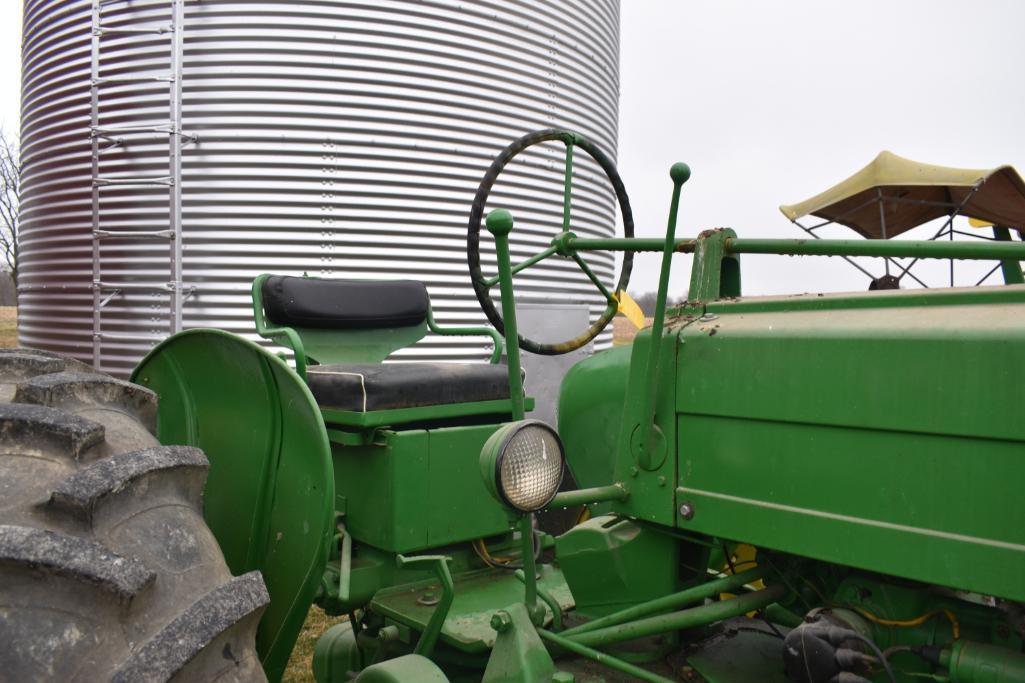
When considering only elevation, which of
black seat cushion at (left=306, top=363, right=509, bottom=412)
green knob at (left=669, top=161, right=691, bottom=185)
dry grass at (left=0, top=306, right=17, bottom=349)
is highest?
green knob at (left=669, top=161, right=691, bottom=185)

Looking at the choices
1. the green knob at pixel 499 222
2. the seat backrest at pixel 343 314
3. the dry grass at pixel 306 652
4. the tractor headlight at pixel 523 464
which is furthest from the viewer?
the dry grass at pixel 306 652

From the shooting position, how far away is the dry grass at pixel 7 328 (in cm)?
1555

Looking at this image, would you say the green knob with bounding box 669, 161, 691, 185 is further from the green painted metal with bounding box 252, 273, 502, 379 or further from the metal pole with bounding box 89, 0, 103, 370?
the metal pole with bounding box 89, 0, 103, 370

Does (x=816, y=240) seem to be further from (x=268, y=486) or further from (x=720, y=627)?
(x=268, y=486)

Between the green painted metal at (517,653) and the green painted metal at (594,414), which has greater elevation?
the green painted metal at (594,414)

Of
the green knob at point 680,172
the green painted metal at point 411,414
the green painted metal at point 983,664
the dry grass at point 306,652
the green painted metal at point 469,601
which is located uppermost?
the green knob at point 680,172

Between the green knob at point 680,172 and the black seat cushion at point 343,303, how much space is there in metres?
1.62

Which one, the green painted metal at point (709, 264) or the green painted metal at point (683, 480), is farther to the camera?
the green painted metal at point (709, 264)

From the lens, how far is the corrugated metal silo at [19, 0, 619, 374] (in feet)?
19.6

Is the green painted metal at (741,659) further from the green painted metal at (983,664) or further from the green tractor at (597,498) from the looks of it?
the green painted metal at (983,664)

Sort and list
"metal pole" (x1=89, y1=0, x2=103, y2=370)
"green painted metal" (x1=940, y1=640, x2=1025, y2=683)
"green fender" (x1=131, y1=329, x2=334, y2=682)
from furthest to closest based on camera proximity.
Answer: "metal pole" (x1=89, y1=0, x2=103, y2=370) < "green fender" (x1=131, y1=329, x2=334, y2=682) < "green painted metal" (x1=940, y1=640, x2=1025, y2=683)

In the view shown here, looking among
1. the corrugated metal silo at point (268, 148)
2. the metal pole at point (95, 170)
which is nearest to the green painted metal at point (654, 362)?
the corrugated metal silo at point (268, 148)

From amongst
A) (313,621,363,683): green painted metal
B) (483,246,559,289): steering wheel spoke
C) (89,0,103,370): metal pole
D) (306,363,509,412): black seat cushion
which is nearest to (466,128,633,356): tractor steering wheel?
(483,246,559,289): steering wheel spoke

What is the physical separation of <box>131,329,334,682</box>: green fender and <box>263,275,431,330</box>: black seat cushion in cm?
61
